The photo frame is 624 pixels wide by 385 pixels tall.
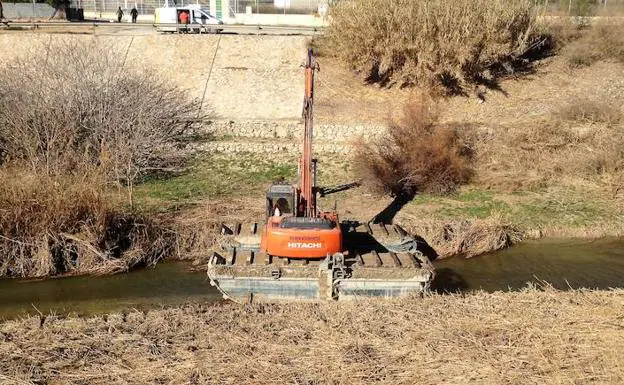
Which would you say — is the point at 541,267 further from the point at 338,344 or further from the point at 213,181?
the point at 213,181

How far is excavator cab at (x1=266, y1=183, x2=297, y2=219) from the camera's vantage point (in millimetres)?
13141

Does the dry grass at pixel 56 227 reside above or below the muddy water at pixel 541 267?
above

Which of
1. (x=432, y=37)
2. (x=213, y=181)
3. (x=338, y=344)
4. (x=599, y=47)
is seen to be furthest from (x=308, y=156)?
(x=599, y=47)

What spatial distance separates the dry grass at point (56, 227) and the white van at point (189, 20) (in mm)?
20856

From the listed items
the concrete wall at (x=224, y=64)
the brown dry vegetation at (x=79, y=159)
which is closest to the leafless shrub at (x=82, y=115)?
the brown dry vegetation at (x=79, y=159)

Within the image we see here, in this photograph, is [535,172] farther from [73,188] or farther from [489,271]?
[73,188]

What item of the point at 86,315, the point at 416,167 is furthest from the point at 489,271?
the point at 86,315

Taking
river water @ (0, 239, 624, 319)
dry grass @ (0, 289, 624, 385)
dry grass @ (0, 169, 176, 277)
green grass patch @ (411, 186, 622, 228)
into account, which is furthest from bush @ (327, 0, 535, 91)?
dry grass @ (0, 289, 624, 385)

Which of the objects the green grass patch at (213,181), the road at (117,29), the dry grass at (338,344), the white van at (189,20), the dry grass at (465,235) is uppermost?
the white van at (189,20)

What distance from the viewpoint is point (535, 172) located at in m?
20.3

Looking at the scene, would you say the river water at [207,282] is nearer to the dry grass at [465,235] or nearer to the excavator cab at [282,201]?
the dry grass at [465,235]

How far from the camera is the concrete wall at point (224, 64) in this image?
27.3 m

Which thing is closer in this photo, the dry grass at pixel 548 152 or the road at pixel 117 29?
the dry grass at pixel 548 152

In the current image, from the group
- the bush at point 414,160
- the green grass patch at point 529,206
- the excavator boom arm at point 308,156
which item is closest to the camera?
the excavator boom arm at point 308,156
